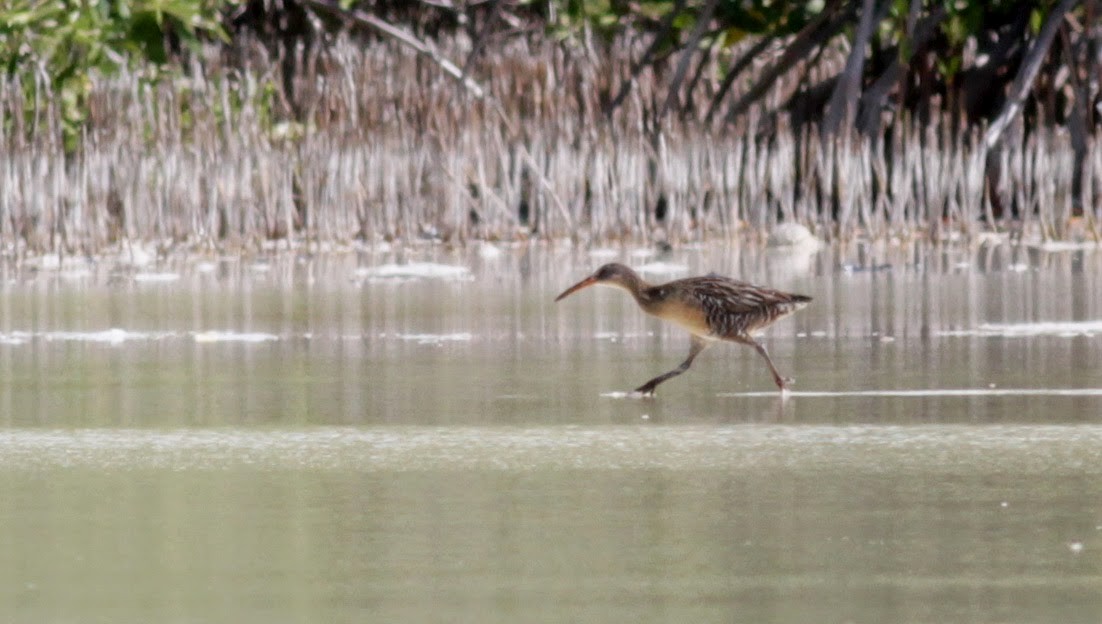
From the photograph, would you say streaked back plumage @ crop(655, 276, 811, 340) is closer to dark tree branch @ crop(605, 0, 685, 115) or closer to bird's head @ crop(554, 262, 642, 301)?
bird's head @ crop(554, 262, 642, 301)

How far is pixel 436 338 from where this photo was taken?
10375 millimetres

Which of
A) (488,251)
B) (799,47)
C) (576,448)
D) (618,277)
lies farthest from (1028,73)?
(576,448)

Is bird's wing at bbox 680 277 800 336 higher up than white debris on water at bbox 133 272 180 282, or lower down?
lower down

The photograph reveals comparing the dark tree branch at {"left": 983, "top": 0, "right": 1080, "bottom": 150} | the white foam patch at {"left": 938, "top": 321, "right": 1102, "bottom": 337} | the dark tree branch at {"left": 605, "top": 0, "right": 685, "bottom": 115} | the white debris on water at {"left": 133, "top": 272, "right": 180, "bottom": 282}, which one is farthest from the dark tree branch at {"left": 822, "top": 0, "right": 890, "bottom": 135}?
the white foam patch at {"left": 938, "top": 321, "right": 1102, "bottom": 337}

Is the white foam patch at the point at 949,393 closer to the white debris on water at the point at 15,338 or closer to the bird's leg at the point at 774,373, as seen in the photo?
the bird's leg at the point at 774,373

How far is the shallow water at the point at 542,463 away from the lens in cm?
482

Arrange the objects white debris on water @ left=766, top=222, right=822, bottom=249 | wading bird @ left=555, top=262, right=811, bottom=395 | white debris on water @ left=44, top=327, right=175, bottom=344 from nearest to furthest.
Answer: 1. wading bird @ left=555, top=262, right=811, bottom=395
2. white debris on water @ left=44, top=327, right=175, bottom=344
3. white debris on water @ left=766, top=222, right=822, bottom=249

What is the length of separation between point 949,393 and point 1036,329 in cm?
233

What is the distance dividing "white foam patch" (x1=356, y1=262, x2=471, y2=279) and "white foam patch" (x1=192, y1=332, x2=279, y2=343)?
11.0ft

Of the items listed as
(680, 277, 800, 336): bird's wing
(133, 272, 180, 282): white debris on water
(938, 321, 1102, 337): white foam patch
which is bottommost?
(938, 321, 1102, 337): white foam patch

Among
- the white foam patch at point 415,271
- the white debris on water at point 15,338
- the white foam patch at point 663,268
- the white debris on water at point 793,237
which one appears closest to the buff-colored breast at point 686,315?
the white debris on water at point 15,338

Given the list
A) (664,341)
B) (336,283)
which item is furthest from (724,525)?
(336,283)

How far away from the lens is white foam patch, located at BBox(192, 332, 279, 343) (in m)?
10.3

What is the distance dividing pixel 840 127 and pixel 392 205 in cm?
325
